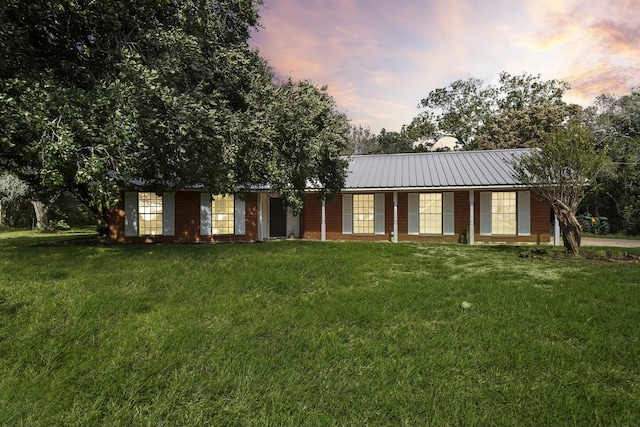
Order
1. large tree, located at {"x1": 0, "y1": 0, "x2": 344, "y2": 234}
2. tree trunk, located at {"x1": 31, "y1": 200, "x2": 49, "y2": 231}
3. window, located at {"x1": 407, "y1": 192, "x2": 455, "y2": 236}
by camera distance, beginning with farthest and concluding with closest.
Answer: tree trunk, located at {"x1": 31, "y1": 200, "x2": 49, "y2": 231}, window, located at {"x1": 407, "y1": 192, "x2": 455, "y2": 236}, large tree, located at {"x1": 0, "y1": 0, "x2": 344, "y2": 234}

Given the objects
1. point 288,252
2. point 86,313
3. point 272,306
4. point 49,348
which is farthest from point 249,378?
point 288,252

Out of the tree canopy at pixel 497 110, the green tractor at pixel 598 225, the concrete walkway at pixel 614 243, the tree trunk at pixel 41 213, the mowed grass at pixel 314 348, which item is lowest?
the mowed grass at pixel 314 348

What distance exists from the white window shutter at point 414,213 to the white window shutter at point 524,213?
12.7 feet

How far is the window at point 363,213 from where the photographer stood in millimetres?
16234

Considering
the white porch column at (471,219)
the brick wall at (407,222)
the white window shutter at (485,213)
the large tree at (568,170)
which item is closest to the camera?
the large tree at (568,170)

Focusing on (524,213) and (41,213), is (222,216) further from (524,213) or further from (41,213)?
Answer: (41,213)

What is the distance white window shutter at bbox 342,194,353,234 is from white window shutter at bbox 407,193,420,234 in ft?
8.11

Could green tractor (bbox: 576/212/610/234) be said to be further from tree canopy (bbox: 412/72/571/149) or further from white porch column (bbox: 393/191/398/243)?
white porch column (bbox: 393/191/398/243)

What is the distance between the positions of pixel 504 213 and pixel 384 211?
475 centimetres

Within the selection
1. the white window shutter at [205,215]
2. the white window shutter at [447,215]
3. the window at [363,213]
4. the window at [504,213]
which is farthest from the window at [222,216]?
the window at [504,213]

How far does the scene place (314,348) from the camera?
12.9 ft

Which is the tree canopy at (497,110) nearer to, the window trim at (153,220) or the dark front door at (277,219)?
the dark front door at (277,219)

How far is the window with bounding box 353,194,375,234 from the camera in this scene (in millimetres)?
16234

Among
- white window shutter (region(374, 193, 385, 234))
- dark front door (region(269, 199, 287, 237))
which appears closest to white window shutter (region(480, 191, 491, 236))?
white window shutter (region(374, 193, 385, 234))
